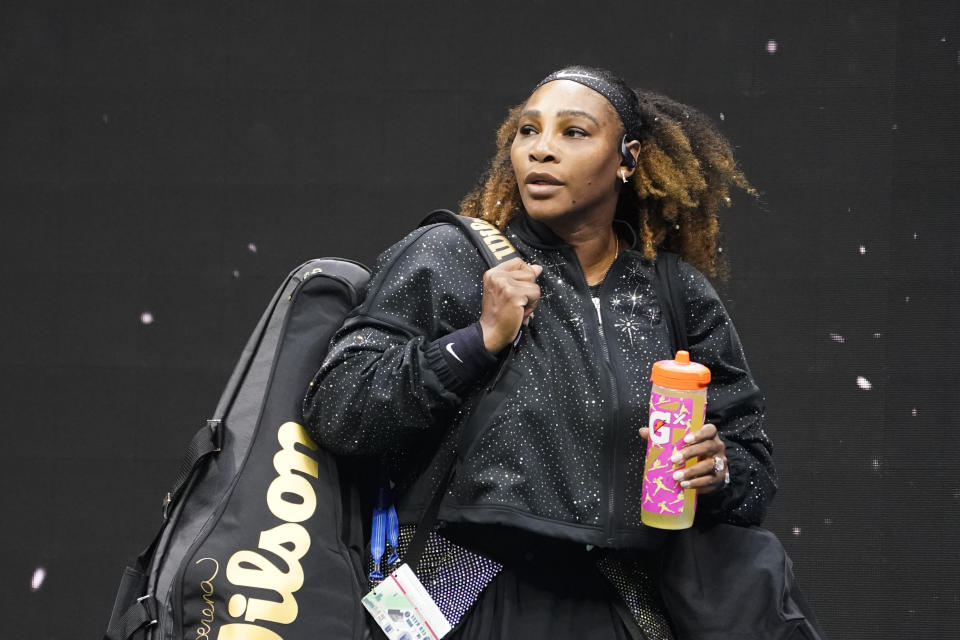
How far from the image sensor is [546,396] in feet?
6.32

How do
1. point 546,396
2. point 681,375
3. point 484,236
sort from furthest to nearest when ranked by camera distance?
point 484,236 < point 546,396 < point 681,375

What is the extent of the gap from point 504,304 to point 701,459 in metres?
0.39

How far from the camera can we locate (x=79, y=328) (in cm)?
349

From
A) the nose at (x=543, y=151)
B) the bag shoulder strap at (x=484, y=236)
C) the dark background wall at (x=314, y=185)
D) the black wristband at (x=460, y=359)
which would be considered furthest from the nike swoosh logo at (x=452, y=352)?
the dark background wall at (x=314, y=185)

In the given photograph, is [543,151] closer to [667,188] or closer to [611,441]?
[667,188]

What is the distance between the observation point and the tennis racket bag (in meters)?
1.81

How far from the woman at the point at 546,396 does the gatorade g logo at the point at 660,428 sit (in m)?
0.06

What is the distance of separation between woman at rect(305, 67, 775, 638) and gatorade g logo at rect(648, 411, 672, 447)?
6cm

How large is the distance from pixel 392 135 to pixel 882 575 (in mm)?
1932

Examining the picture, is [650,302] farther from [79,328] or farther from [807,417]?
[79,328]

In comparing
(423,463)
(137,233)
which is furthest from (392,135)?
(423,463)

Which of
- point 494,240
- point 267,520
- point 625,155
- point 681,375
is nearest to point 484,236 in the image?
point 494,240

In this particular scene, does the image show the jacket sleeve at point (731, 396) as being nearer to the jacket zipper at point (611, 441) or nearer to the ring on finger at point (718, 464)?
the ring on finger at point (718, 464)

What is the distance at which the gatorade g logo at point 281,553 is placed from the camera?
71.2 inches
